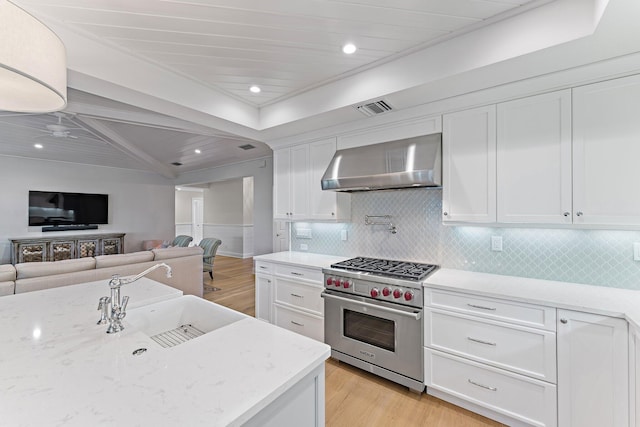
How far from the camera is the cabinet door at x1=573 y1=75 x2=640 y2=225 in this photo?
1754 millimetres

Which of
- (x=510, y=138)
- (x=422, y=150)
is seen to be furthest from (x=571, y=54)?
(x=422, y=150)

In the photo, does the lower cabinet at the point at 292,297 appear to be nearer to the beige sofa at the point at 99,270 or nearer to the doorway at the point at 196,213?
the beige sofa at the point at 99,270

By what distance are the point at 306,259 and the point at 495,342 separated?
1911mm

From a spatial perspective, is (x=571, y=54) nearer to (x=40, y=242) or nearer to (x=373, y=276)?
(x=373, y=276)

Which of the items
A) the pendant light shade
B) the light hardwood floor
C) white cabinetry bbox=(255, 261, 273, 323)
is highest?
the pendant light shade

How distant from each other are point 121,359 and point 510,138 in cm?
273

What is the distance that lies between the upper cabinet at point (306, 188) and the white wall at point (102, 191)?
5.86 meters

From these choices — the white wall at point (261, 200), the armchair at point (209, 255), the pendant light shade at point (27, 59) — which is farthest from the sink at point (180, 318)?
the armchair at point (209, 255)

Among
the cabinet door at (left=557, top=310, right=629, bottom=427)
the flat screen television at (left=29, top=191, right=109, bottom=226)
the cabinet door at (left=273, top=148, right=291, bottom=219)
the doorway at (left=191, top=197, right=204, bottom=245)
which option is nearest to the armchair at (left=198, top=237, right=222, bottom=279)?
the cabinet door at (left=273, top=148, right=291, bottom=219)

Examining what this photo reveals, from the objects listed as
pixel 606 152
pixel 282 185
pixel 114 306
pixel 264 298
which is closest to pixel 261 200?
pixel 282 185

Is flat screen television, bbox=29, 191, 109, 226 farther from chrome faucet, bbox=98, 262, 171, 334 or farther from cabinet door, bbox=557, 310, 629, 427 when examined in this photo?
cabinet door, bbox=557, 310, 629, 427

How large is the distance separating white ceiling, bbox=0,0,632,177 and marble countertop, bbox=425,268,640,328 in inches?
61.4

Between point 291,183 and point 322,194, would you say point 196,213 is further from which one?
point 322,194

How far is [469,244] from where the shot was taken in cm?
252
